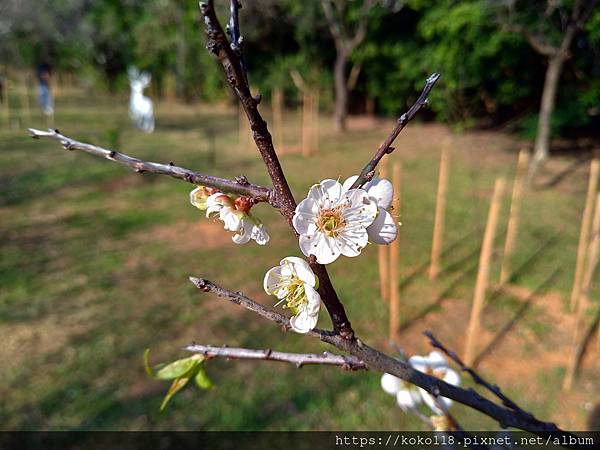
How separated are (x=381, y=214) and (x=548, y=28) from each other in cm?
849

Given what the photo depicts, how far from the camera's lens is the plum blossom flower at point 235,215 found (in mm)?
639

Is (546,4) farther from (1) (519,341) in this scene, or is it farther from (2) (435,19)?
(1) (519,341)

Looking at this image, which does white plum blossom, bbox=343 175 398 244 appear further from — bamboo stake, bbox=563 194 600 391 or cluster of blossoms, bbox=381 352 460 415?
bamboo stake, bbox=563 194 600 391

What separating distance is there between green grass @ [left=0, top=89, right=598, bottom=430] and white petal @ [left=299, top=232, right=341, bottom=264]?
2.37 meters

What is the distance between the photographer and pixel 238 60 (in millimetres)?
455

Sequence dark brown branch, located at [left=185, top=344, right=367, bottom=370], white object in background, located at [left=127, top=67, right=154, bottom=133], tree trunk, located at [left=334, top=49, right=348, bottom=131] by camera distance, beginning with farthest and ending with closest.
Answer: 1. tree trunk, located at [left=334, top=49, right=348, bottom=131]
2. white object in background, located at [left=127, top=67, right=154, bottom=133]
3. dark brown branch, located at [left=185, top=344, right=367, bottom=370]

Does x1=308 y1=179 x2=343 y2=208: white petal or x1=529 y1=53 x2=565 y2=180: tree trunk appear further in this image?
x1=529 y1=53 x2=565 y2=180: tree trunk

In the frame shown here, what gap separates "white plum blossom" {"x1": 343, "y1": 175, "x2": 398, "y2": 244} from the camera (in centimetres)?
59

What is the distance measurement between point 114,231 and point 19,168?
140 inches

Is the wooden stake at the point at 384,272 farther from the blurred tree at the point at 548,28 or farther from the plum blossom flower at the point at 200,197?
the blurred tree at the point at 548,28

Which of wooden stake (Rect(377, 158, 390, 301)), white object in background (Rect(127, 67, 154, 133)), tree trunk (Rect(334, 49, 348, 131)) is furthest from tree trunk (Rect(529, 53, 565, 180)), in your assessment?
white object in background (Rect(127, 67, 154, 133))

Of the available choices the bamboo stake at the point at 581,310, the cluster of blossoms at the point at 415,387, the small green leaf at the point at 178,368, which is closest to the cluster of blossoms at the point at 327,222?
the small green leaf at the point at 178,368

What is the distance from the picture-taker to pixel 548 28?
7.45 meters

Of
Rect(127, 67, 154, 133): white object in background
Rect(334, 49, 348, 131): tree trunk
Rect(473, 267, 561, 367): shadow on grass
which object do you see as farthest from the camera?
Rect(334, 49, 348, 131): tree trunk
